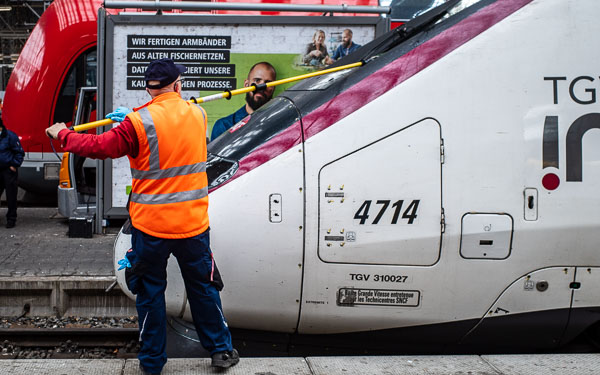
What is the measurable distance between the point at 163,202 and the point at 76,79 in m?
9.09

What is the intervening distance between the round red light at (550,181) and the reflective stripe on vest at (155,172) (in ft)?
6.70

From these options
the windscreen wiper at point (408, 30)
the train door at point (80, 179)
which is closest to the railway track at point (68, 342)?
the windscreen wiper at point (408, 30)

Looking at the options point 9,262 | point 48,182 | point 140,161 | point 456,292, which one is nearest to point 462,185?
point 456,292

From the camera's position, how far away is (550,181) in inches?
150

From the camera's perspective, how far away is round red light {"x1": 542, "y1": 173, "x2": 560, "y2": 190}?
3.80 meters

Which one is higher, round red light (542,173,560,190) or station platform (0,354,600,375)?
round red light (542,173,560,190)

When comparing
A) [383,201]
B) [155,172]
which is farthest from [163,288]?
[383,201]

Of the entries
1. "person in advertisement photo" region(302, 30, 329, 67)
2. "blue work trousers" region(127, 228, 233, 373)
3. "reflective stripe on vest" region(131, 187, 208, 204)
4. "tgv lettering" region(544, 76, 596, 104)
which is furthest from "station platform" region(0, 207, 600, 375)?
"person in advertisement photo" region(302, 30, 329, 67)

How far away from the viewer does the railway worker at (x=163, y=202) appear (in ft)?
10.9

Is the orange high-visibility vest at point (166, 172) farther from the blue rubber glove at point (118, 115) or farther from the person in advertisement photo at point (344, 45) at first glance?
the person in advertisement photo at point (344, 45)

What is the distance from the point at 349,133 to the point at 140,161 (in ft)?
4.07

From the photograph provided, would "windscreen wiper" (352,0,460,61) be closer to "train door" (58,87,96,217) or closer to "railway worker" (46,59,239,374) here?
"railway worker" (46,59,239,374)

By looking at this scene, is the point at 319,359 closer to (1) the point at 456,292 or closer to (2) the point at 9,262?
(1) the point at 456,292

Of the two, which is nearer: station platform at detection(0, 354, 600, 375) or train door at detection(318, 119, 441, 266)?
station platform at detection(0, 354, 600, 375)
